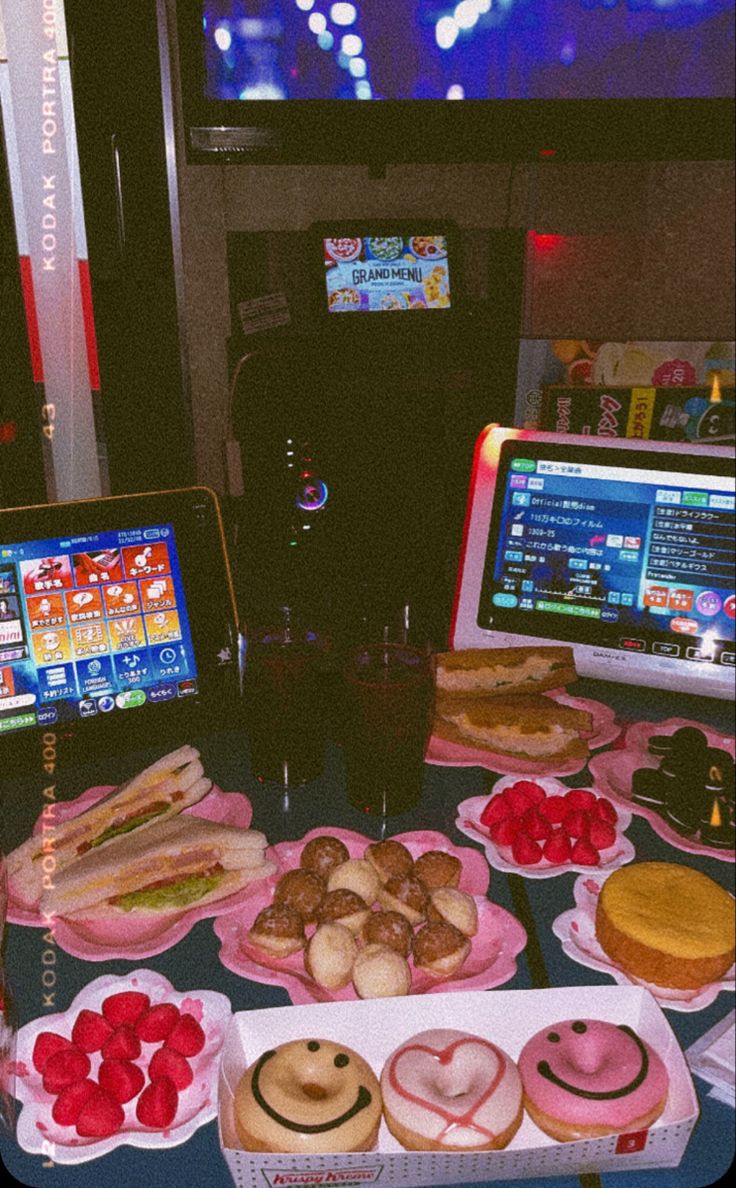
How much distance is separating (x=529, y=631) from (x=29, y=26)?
272cm

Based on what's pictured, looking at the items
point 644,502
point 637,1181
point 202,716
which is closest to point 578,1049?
point 637,1181

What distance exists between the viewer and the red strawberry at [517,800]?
103 cm

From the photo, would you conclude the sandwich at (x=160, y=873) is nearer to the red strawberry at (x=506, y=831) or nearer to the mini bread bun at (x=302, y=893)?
the mini bread bun at (x=302, y=893)

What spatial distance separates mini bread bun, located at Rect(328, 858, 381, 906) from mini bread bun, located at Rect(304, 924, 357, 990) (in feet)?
0.22

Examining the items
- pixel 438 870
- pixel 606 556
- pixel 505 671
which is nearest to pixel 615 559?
pixel 606 556

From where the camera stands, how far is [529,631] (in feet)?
4.35

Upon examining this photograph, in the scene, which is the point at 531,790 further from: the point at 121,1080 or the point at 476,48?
the point at 476,48

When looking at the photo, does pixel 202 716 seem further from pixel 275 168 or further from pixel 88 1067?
pixel 275 168

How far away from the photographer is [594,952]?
84 centimetres

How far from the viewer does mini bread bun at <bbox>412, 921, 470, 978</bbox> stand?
2.67 ft

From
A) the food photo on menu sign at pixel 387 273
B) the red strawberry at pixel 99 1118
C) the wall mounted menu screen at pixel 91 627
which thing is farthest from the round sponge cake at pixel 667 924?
the food photo on menu sign at pixel 387 273

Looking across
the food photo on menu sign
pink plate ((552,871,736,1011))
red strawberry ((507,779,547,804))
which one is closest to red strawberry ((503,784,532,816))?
red strawberry ((507,779,547,804))

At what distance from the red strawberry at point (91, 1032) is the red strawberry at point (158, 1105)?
6 centimetres

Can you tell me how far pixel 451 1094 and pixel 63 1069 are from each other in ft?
1.01
